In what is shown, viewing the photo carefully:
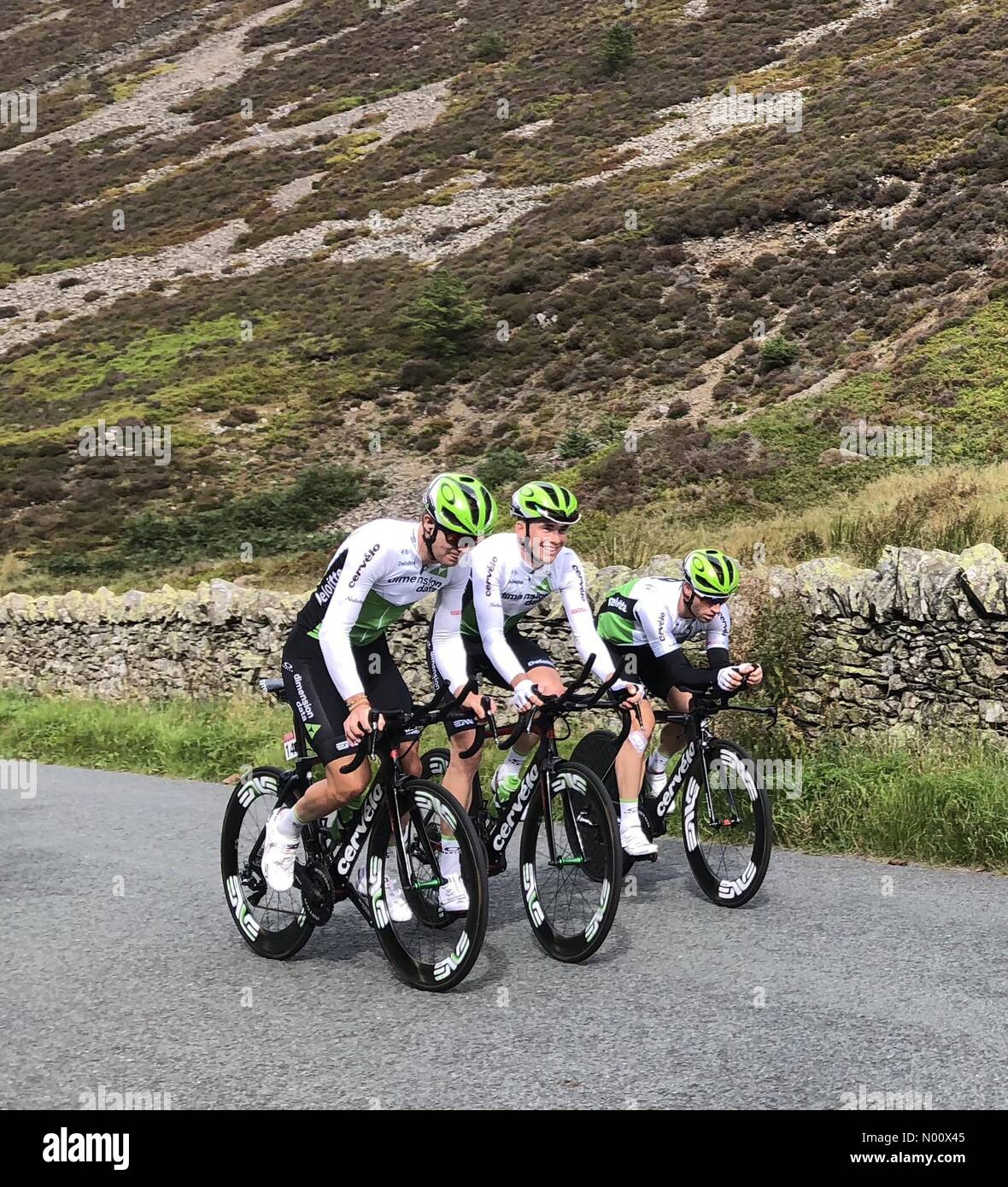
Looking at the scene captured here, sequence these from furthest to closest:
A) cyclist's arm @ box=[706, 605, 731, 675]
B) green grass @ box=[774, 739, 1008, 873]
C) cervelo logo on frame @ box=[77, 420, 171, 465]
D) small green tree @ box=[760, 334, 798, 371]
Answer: cervelo logo on frame @ box=[77, 420, 171, 465]
small green tree @ box=[760, 334, 798, 371]
green grass @ box=[774, 739, 1008, 873]
cyclist's arm @ box=[706, 605, 731, 675]

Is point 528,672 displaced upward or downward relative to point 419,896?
upward

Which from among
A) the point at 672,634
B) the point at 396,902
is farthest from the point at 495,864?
the point at 672,634

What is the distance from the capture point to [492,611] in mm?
6785

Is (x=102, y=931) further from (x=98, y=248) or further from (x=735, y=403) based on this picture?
(x=98, y=248)

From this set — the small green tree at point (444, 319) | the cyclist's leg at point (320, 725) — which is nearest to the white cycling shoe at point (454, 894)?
the cyclist's leg at point (320, 725)

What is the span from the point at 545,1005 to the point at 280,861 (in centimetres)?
139

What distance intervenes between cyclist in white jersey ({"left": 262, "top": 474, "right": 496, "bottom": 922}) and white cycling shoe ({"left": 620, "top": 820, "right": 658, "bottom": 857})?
121 centimetres

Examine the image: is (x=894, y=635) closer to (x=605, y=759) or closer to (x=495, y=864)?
(x=605, y=759)

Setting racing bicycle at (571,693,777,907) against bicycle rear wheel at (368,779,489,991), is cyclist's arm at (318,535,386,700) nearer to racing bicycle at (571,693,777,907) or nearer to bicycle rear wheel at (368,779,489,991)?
bicycle rear wheel at (368,779,489,991)

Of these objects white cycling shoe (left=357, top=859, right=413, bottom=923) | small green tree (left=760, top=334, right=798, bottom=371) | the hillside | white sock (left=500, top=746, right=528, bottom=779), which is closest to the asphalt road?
white cycling shoe (left=357, top=859, right=413, bottom=923)

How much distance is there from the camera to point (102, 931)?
674 cm

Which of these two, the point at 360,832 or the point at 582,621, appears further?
the point at 582,621

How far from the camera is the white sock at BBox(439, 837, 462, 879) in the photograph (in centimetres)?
559

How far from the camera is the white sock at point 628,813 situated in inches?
269
